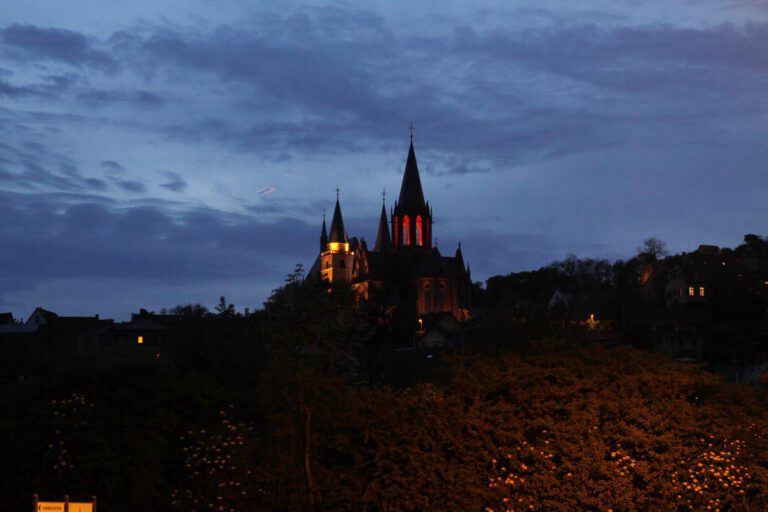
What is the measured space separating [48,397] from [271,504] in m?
4.46

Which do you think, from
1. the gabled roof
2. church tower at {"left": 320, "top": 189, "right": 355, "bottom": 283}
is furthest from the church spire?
the gabled roof

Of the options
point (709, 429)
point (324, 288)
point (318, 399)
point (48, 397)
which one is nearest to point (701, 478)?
point (709, 429)

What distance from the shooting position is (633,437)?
16.9 meters

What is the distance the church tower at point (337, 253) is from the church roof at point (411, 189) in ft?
51.8

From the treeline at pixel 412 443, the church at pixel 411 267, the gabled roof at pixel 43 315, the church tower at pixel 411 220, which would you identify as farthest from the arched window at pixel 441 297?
the treeline at pixel 412 443

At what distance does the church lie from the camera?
131125mm

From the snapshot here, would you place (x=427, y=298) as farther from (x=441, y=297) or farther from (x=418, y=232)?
(x=418, y=232)

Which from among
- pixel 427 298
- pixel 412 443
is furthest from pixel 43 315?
pixel 412 443

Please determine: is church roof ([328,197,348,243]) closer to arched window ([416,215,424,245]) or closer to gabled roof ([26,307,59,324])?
arched window ([416,215,424,245])

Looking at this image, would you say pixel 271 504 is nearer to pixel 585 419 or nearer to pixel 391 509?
pixel 391 509

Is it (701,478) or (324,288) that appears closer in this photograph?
(701,478)

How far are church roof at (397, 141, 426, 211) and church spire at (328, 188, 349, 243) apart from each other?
51.9ft

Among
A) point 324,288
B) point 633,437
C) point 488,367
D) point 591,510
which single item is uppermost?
point 324,288

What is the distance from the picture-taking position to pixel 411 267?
136m
